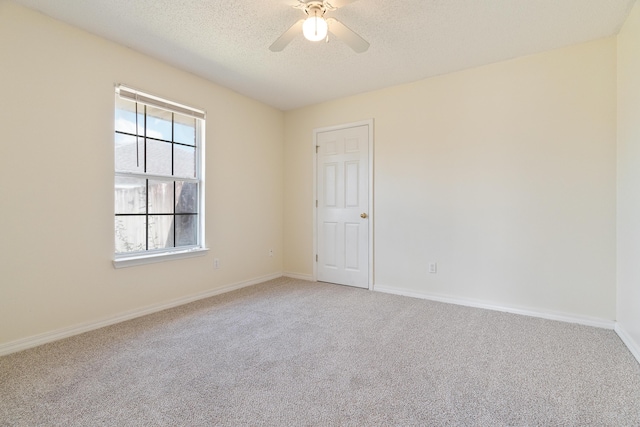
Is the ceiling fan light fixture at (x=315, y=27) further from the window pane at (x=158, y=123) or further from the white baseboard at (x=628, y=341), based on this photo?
the white baseboard at (x=628, y=341)

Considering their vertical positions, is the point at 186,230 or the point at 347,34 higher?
the point at 347,34

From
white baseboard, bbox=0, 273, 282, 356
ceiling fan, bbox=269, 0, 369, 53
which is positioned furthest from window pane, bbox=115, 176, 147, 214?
ceiling fan, bbox=269, 0, 369, 53

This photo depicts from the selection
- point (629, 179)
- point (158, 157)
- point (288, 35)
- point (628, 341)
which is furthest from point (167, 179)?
point (628, 341)

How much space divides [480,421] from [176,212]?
314cm

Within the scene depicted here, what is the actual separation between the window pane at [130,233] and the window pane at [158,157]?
50cm

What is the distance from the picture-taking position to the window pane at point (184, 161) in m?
3.26

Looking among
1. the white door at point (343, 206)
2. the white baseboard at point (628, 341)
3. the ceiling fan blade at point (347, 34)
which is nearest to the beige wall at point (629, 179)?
the white baseboard at point (628, 341)

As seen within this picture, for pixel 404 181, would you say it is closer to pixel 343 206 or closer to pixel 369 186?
pixel 369 186

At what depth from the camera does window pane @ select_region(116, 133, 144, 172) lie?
9.09 feet

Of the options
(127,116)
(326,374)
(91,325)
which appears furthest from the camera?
(127,116)

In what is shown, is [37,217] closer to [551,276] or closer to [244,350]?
[244,350]

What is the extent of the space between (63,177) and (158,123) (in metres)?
1.01

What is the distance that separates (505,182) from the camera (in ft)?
9.85

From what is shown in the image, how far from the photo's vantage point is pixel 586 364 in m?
1.98
